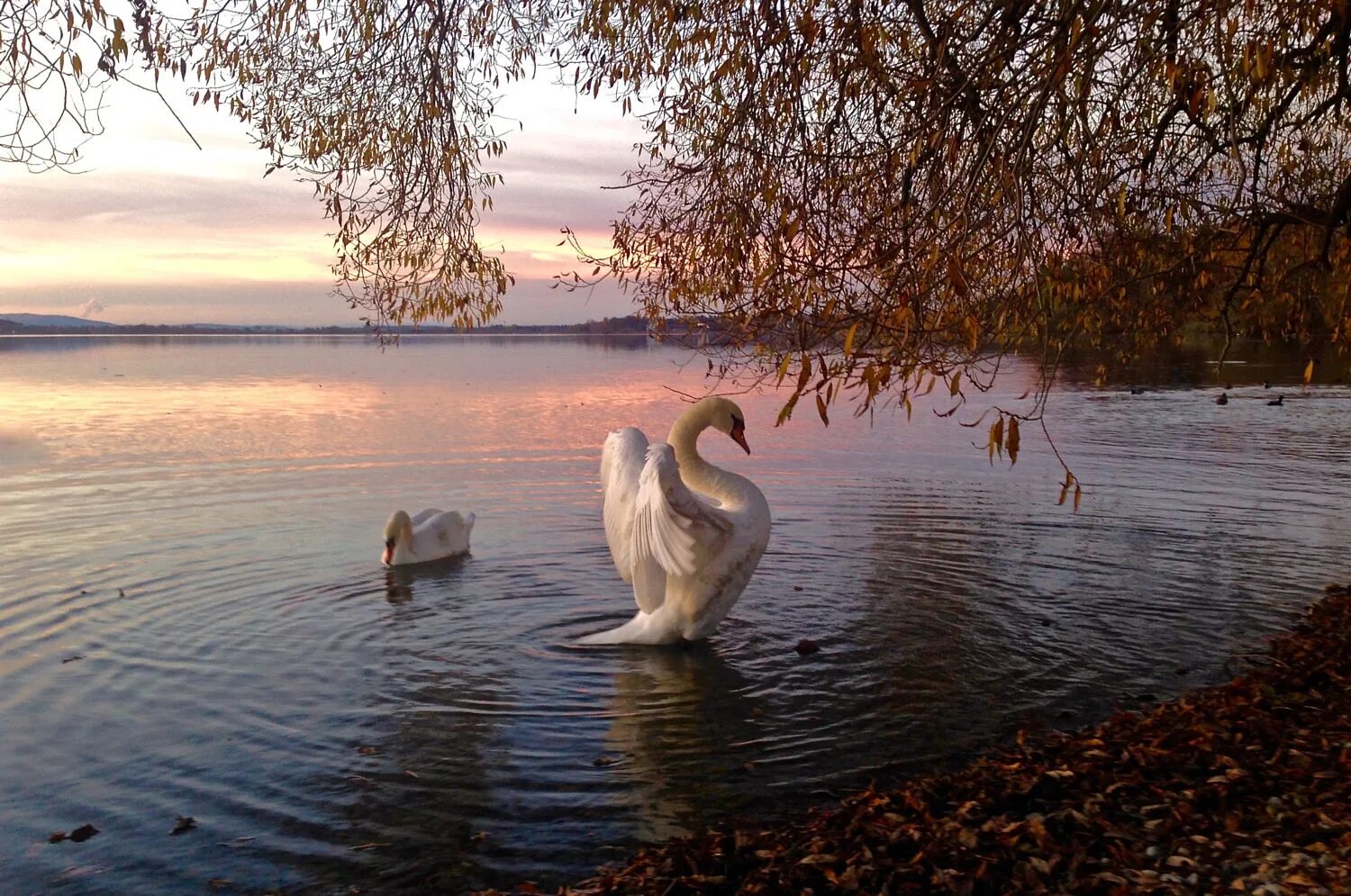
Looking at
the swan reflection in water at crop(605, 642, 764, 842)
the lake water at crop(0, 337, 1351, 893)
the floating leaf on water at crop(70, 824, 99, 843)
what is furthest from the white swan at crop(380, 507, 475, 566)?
the floating leaf on water at crop(70, 824, 99, 843)

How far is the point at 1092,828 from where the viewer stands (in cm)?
509

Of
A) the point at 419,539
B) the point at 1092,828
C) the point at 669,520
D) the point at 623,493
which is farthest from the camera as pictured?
the point at 419,539

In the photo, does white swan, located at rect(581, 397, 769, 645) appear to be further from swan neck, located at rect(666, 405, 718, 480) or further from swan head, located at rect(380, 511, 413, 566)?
swan head, located at rect(380, 511, 413, 566)

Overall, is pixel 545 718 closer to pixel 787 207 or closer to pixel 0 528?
pixel 787 207

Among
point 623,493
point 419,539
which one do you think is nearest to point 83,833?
point 623,493

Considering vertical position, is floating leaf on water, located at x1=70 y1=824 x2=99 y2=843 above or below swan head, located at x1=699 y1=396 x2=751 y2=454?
below

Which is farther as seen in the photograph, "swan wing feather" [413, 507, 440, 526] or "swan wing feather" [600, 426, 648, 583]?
"swan wing feather" [413, 507, 440, 526]

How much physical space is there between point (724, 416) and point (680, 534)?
1748 millimetres

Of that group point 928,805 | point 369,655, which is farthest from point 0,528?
point 928,805

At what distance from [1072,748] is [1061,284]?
3471 millimetres

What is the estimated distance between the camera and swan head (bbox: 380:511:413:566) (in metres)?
11.3

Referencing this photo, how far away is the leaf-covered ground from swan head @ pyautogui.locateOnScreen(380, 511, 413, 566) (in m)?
6.54

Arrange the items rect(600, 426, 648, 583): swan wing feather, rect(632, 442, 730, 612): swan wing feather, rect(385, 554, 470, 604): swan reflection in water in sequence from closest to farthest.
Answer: rect(632, 442, 730, 612): swan wing feather, rect(600, 426, 648, 583): swan wing feather, rect(385, 554, 470, 604): swan reflection in water

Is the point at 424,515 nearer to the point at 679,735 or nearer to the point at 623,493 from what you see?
the point at 623,493
